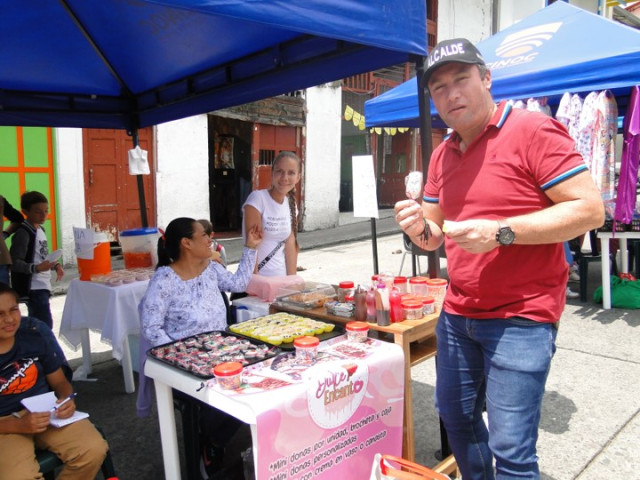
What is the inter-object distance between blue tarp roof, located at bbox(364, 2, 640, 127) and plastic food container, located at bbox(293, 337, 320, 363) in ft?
10.6

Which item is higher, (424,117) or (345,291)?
(424,117)

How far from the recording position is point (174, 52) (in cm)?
370

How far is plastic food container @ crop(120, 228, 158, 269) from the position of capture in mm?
4160

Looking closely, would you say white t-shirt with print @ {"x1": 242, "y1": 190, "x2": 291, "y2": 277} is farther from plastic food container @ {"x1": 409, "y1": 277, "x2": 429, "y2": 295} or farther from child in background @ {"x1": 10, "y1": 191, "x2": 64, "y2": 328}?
child in background @ {"x1": 10, "y1": 191, "x2": 64, "y2": 328}

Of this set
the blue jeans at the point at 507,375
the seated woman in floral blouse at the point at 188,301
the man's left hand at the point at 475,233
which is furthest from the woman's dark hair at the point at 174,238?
the man's left hand at the point at 475,233

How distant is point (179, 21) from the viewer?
3.19m

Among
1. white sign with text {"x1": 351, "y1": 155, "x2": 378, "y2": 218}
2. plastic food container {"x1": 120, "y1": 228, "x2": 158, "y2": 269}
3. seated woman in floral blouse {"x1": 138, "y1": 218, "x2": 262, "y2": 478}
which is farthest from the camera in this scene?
plastic food container {"x1": 120, "y1": 228, "x2": 158, "y2": 269}

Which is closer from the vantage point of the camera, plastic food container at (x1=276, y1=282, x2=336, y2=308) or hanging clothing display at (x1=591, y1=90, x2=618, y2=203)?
plastic food container at (x1=276, y1=282, x2=336, y2=308)

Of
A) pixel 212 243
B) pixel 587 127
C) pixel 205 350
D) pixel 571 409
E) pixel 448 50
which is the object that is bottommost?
pixel 571 409

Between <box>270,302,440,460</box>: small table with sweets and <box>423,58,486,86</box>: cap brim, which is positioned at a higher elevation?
<box>423,58,486,86</box>: cap brim

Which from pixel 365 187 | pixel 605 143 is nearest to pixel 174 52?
pixel 365 187

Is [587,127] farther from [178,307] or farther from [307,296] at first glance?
[178,307]

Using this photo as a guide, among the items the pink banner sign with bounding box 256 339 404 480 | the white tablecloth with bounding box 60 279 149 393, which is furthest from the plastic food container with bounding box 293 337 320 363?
the white tablecloth with bounding box 60 279 149 393

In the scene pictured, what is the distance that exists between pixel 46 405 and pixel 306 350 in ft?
3.88
